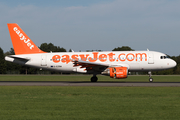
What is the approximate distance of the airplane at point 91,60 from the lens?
32.8 m

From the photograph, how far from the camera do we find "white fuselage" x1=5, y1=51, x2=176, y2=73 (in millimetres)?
33344

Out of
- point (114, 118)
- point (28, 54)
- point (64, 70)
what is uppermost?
point (28, 54)

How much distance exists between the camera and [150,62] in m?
33.3

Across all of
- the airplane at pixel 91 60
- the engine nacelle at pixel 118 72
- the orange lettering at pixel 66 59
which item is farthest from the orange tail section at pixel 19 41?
the engine nacelle at pixel 118 72

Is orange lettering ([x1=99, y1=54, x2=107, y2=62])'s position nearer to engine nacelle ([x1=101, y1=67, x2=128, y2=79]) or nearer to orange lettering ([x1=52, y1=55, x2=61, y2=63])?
engine nacelle ([x1=101, y1=67, x2=128, y2=79])

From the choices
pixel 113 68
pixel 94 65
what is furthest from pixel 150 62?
pixel 94 65

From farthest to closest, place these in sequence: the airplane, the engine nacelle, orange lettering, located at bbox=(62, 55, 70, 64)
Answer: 1. orange lettering, located at bbox=(62, 55, 70, 64)
2. the airplane
3. the engine nacelle

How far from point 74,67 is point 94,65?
12.0ft

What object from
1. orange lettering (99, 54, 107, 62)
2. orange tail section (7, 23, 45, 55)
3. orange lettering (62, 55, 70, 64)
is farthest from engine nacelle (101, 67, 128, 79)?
orange tail section (7, 23, 45, 55)

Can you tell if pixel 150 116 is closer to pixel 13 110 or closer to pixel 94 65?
pixel 13 110

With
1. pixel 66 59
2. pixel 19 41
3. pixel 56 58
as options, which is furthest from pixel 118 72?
pixel 19 41

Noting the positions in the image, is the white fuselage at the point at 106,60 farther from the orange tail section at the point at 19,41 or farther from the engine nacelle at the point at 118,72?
the engine nacelle at the point at 118,72

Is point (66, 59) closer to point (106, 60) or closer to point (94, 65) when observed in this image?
point (94, 65)

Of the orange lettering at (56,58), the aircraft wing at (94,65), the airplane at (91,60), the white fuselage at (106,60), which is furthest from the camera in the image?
the orange lettering at (56,58)
